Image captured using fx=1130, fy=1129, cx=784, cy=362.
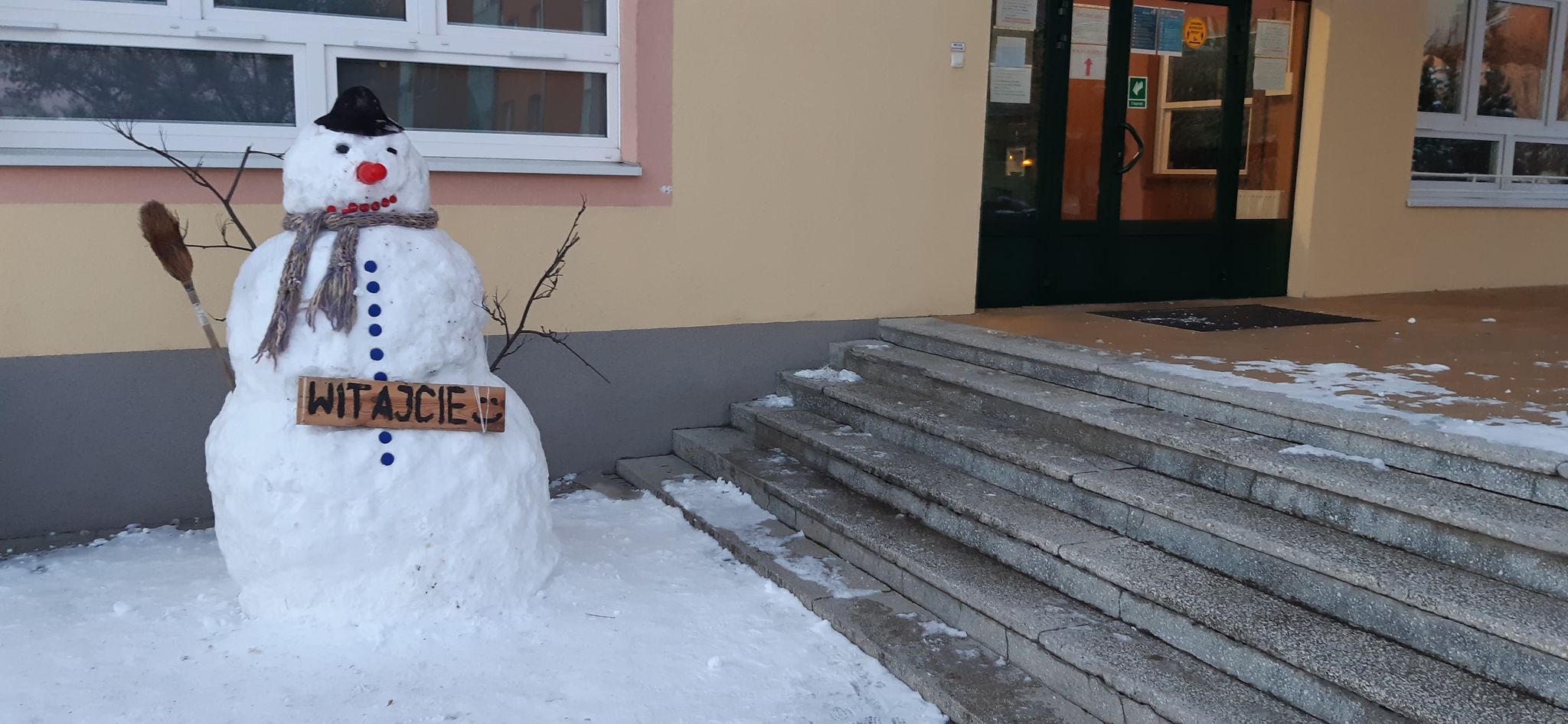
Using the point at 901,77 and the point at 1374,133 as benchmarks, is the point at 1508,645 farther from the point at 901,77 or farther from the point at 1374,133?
the point at 1374,133

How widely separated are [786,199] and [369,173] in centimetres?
256

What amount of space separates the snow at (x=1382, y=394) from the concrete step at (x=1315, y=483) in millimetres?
239

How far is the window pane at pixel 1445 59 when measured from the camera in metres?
7.53

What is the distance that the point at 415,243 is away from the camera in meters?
3.38

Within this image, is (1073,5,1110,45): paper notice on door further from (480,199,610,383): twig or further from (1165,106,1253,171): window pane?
(480,199,610,383): twig

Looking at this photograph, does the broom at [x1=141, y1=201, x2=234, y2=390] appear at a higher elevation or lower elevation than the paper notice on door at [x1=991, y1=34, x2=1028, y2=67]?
lower

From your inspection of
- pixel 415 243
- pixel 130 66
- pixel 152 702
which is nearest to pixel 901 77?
pixel 415 243

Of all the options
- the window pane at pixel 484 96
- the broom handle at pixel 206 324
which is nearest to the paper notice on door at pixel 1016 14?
the window pane at pixel 484 96

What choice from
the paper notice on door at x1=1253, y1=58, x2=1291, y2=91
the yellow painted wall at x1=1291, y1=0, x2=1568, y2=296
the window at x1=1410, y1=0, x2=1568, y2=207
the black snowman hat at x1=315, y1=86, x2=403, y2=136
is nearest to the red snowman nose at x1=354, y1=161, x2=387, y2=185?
the black snowman hat at x1=315, y1=86, x2=403, y2=136

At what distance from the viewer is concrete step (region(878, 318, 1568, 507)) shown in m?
2.93

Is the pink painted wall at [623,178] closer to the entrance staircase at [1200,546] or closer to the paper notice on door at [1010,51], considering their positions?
the entrance staircase at [1200,546]

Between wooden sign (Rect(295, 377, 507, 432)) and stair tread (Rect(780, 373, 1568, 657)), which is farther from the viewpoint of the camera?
wooden sign (Rect(295, 377, 507, 432))

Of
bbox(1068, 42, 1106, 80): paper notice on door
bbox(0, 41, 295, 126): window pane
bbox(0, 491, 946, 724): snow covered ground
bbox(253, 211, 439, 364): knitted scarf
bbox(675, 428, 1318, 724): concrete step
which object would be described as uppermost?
bbox(1068, 42, 1106, 80): paper notice on door

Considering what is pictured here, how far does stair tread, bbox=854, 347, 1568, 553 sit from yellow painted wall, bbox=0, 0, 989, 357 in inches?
52.7
